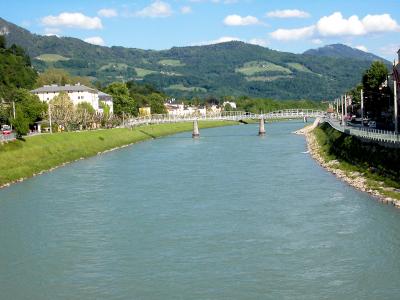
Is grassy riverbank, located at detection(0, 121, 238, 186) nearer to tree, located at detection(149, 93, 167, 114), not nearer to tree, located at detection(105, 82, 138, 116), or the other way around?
tree, located at detection(105, 82, 138, 116)

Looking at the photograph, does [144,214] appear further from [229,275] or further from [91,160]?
[91,160]

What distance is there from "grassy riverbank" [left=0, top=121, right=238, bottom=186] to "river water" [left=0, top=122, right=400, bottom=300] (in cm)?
387

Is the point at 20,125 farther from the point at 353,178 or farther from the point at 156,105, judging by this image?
the point at 156,105

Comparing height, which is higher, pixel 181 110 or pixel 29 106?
pixel 29 106

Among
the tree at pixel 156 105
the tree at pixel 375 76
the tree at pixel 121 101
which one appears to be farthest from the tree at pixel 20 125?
the tree at pixel 156 105

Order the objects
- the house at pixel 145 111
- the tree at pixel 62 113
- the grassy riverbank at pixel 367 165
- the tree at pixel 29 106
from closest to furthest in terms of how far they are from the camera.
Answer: the grassy riverbank at pixel 367 165 → the tree at pixel 29 106 → the tree at pixel 62 113 → the house at pixel 145 111

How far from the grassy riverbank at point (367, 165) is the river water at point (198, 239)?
124 centimetres

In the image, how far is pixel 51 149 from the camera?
55375 mm

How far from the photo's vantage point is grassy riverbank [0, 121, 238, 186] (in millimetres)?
44406

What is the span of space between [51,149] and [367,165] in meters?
28.6

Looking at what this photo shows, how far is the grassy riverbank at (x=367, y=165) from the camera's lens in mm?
32812

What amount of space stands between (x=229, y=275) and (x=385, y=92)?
2056 inches

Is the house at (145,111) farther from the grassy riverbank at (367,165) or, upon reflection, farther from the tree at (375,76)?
the grassy riverbank at (367,165)

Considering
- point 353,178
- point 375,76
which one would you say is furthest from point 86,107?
point 353,178
